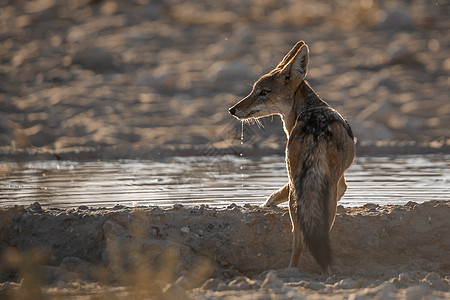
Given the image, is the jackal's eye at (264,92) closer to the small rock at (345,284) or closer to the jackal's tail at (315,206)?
the jackal's tail at (315,206)

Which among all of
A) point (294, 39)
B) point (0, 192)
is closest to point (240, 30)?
point (294, 39)

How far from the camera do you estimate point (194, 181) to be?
8.70m

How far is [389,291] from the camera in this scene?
3.87 metres

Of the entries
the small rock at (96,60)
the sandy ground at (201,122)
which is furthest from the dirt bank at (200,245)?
the small rock at (96,60)

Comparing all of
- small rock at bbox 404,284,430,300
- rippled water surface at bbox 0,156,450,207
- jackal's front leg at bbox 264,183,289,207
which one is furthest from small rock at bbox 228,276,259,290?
rippled water surface at bbox 0,156,450,207

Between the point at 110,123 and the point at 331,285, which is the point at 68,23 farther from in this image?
the point at 331,285

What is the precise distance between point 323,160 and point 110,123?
9.08 m

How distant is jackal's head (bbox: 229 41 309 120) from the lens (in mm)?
5801

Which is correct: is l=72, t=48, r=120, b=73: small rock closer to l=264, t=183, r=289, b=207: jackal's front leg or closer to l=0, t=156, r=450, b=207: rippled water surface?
l=0, t=156, r=450, b=207: rippled water surface

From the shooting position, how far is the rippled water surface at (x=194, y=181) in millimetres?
7262

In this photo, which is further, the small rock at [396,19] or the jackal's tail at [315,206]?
the small rock at [396,19]

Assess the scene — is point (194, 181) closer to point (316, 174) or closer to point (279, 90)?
point (279, 90)

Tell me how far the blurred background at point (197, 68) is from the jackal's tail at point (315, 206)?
714 centimetres

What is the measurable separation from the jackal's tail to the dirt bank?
19 centimetres
